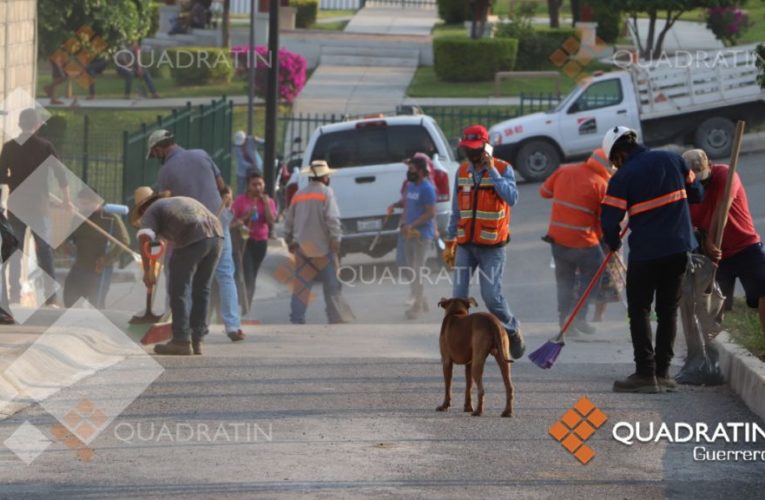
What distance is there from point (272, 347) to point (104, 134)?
16.7m

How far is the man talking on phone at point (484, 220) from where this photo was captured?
11.2 metres

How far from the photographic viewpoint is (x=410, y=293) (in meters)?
17.5

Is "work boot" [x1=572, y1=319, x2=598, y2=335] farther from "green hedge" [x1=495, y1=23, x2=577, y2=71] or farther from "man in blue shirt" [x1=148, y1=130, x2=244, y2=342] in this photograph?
"green hedge" [x1=495, y1=23, x2=577, y2=71]

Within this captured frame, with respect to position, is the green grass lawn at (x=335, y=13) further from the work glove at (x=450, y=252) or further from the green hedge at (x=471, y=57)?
the work glove at (x=450, y=252)

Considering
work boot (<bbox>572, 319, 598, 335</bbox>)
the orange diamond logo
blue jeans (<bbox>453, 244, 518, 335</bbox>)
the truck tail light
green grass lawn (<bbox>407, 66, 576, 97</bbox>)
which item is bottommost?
green grass lawn (<bbox>407, 66, 576, 97</bbox>)

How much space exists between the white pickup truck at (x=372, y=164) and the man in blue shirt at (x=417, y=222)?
7.10 ft

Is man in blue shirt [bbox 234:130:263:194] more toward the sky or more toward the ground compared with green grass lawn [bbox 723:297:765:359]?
more toward the ground

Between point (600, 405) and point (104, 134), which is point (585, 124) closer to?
point (104, 134)

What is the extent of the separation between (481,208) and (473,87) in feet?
84.1

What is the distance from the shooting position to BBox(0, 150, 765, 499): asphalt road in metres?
7.57

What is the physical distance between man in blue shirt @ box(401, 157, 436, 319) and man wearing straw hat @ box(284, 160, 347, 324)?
50.6 inches

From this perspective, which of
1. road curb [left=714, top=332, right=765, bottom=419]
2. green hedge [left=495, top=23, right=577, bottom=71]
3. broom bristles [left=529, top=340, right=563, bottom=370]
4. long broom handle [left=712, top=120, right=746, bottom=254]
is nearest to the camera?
road curb [left=714, top=332, right=765, bottom=419]

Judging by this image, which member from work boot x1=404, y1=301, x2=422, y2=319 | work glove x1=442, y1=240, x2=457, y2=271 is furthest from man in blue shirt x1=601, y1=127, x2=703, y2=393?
work boot x1=404, y1=301, x2=422, y2=319

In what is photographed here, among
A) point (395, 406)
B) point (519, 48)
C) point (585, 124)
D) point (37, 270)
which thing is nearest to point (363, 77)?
point (519, 48)
